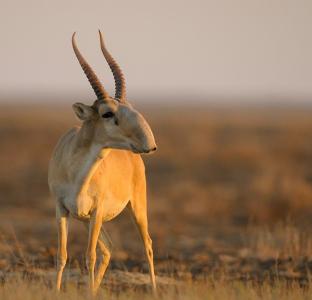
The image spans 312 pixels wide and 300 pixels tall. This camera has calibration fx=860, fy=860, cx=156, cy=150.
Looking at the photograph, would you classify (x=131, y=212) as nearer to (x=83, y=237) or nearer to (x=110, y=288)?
(x=110, y=288)

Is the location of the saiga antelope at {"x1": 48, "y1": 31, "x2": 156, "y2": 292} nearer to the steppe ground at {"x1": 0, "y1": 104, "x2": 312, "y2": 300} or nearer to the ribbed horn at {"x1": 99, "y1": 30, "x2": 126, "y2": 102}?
the ribbed horn at {"x1": 99, "y1": 30, "x2": 126, "y2": 102}

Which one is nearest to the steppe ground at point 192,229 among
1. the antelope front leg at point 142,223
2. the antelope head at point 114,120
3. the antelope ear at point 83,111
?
the antelope front leg at point 142,223

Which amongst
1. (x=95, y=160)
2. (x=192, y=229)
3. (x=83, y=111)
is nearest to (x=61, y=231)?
(x=95, y=160)

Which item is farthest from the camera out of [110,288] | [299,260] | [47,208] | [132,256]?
[47,208]

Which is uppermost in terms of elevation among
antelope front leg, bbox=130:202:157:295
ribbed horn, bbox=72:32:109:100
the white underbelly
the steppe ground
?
ribbed horn, bbox=72:32:109:100

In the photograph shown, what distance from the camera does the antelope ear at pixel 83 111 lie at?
31.8 feet

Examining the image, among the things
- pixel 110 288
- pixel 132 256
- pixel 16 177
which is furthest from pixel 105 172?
pixel 16 177

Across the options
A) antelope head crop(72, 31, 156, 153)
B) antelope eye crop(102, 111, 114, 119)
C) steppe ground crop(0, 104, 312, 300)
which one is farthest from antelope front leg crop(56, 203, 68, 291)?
antelope eye crop(102, 111, 114, 119)

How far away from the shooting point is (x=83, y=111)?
32.0 feet

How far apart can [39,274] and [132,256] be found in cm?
309

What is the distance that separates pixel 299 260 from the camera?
1332 centimetres

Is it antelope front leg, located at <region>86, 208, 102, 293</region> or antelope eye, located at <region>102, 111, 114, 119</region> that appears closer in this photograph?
antelope eye, located at <region>102, 111, 114, 119</region>

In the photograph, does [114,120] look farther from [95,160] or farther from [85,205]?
[85,205]

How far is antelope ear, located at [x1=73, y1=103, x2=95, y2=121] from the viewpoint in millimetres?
9695
